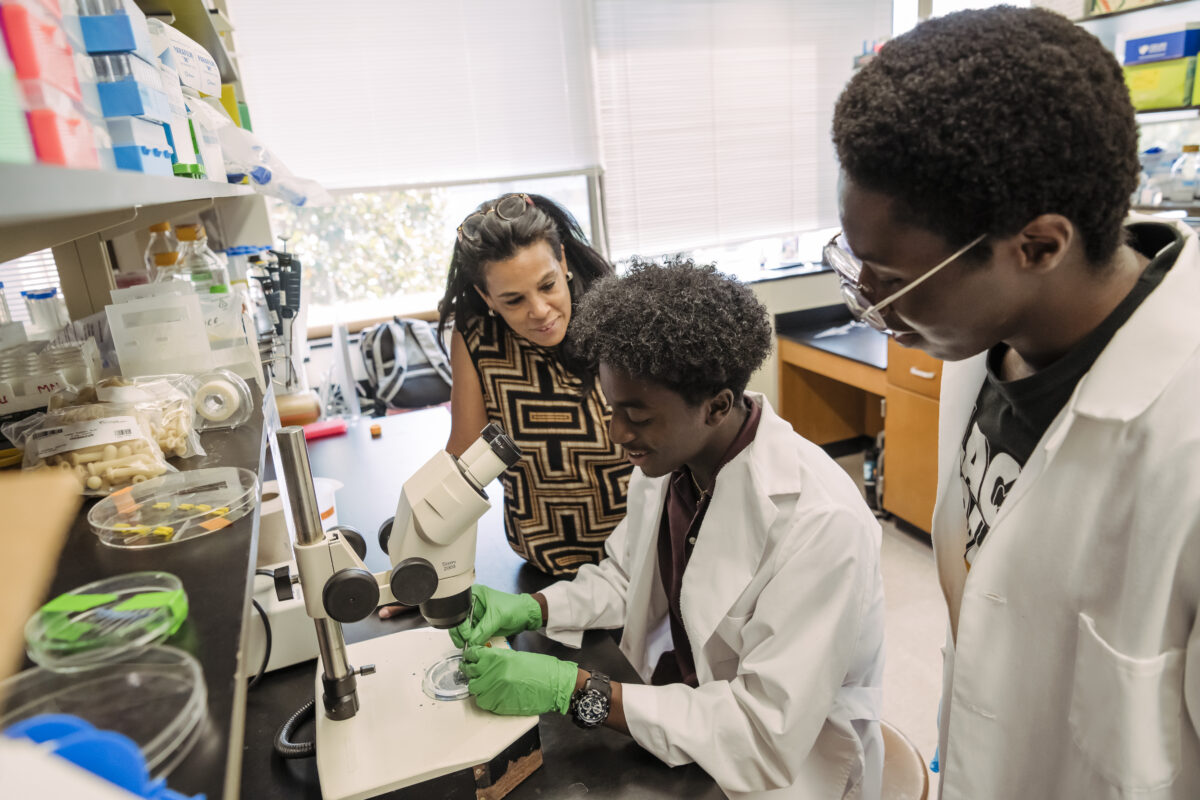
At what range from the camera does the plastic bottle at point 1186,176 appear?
2367 millimetres

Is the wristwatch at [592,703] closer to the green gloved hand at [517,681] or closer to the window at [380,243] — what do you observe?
the green gloved hand at [517,681]

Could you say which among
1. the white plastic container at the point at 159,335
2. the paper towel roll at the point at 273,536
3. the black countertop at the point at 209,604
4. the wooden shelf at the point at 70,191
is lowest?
the paper towel roll at the point at 273,536

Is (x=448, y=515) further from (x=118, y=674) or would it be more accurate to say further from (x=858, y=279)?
(x=858, y=279)

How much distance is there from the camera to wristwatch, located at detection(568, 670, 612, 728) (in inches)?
36.9

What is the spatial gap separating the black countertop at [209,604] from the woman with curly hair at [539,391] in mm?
773

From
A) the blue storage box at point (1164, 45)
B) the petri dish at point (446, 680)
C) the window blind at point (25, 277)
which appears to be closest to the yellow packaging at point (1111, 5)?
the blue storage box at point (1164, 45)

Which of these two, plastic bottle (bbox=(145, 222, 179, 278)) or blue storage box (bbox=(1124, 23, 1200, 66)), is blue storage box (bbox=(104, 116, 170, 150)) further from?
blue storage box (bbox=(1124, 23, 1200, 66))

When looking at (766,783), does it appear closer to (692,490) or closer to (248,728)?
(692,490)

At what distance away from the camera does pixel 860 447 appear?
13.4 feet

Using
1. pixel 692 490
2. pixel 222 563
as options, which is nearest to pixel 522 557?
pixel 692 490

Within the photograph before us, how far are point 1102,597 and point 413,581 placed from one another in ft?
2.42

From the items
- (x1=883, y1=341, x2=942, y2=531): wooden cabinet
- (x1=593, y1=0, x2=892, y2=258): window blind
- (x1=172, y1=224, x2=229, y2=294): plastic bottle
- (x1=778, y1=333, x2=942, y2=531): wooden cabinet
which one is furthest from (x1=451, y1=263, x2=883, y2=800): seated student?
(x1=593, y1=0, x2=892, y2=258): window blind

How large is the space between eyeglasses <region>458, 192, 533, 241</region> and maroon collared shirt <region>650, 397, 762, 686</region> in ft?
2.05

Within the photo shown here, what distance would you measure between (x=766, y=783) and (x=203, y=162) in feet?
4.13
